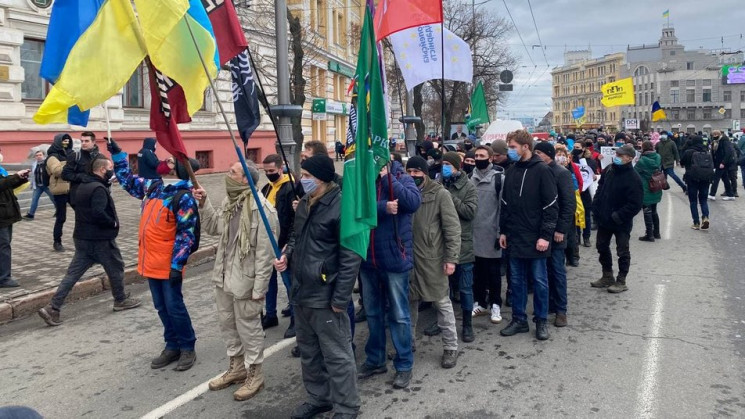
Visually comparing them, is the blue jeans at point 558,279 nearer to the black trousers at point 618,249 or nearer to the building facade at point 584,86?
the black trousers at point 618,249

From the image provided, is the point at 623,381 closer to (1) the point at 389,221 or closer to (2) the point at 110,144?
(1) the point at 389,221

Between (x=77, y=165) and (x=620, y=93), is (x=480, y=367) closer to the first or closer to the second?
(x=77, y=165)

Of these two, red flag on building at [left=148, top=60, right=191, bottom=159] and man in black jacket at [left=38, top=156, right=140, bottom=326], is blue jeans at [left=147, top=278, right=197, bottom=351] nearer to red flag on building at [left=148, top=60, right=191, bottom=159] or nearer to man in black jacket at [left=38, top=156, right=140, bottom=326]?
red flag on building at [left=148, top=60, right=191, bottom=159]

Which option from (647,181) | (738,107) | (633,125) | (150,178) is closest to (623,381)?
(150,178)

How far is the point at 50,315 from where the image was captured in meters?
6.18

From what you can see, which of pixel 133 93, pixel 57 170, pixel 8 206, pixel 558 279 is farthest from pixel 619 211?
pixel 133 93

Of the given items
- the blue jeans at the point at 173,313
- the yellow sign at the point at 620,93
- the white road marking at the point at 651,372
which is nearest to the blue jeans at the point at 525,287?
the white road marking at the point at 651,372

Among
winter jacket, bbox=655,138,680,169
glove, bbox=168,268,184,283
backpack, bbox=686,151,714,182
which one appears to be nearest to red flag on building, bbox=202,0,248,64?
glove, bbox=168,268,184,283

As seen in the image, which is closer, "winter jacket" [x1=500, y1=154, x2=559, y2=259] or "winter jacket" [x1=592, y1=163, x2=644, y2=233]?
"winter jacket" [x1=500, y1=154, x2=559, y2=259]

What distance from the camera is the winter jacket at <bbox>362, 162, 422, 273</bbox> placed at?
4551 mm

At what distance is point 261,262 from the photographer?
174 inches

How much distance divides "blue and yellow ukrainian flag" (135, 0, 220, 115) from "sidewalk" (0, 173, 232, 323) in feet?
13.5

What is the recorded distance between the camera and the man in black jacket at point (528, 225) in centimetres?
554

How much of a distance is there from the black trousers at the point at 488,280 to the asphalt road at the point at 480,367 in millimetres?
270
